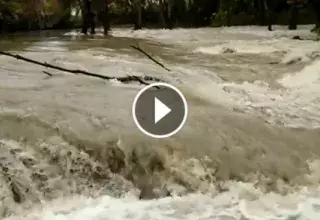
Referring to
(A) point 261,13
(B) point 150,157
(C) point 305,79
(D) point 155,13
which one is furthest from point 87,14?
(B) point 150,157

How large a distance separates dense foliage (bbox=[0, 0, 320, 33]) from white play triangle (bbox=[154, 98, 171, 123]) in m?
9.85

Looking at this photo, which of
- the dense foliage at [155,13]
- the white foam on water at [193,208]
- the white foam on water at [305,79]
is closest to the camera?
the white foam on water at [193,208]

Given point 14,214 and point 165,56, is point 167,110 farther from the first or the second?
point 165,56

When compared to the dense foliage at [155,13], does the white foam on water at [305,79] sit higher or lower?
higher

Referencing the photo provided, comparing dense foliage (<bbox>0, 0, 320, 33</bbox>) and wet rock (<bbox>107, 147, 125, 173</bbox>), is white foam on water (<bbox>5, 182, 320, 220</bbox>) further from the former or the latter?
dense foliage (<bbox>0, 0, 320, 33</bbox>)

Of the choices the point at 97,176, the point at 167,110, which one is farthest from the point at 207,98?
the point at 97,176

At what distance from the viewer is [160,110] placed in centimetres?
545
